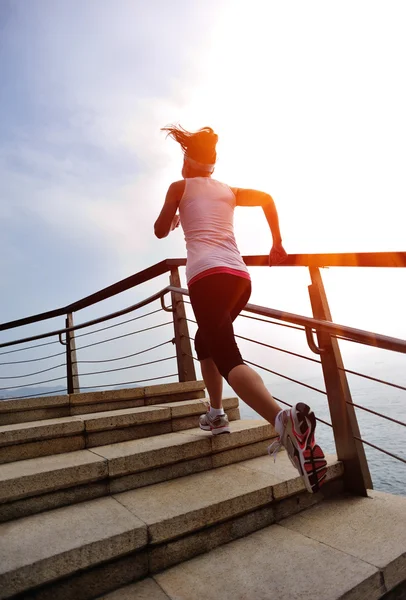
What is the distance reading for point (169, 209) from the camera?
198cm

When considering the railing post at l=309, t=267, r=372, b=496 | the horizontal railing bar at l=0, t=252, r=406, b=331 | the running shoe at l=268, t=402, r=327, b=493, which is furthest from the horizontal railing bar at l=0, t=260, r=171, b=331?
the running shoe at l=268, t=402, r=327, b=493

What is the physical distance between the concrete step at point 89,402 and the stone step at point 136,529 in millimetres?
973

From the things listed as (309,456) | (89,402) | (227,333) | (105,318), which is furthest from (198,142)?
(105,318)

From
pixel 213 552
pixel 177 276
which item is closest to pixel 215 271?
pixel 213 552

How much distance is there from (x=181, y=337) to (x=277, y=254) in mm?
1638

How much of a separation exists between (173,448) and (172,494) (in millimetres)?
261

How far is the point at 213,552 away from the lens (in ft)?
5.25

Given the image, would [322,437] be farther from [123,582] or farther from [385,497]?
[123,582]

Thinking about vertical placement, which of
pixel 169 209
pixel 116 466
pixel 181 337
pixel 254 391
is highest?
pixel 169 209

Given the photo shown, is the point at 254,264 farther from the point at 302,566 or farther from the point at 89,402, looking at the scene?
the point at 302,566

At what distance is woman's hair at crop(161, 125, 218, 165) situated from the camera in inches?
80.0

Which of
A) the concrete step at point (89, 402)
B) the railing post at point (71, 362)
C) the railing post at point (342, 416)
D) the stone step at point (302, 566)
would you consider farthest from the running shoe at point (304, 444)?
the railing post at point (71, 362)

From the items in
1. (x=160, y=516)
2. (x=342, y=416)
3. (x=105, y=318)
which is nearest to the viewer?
(x=160, y=516)

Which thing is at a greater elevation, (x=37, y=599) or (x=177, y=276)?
(x=177, y=276)
